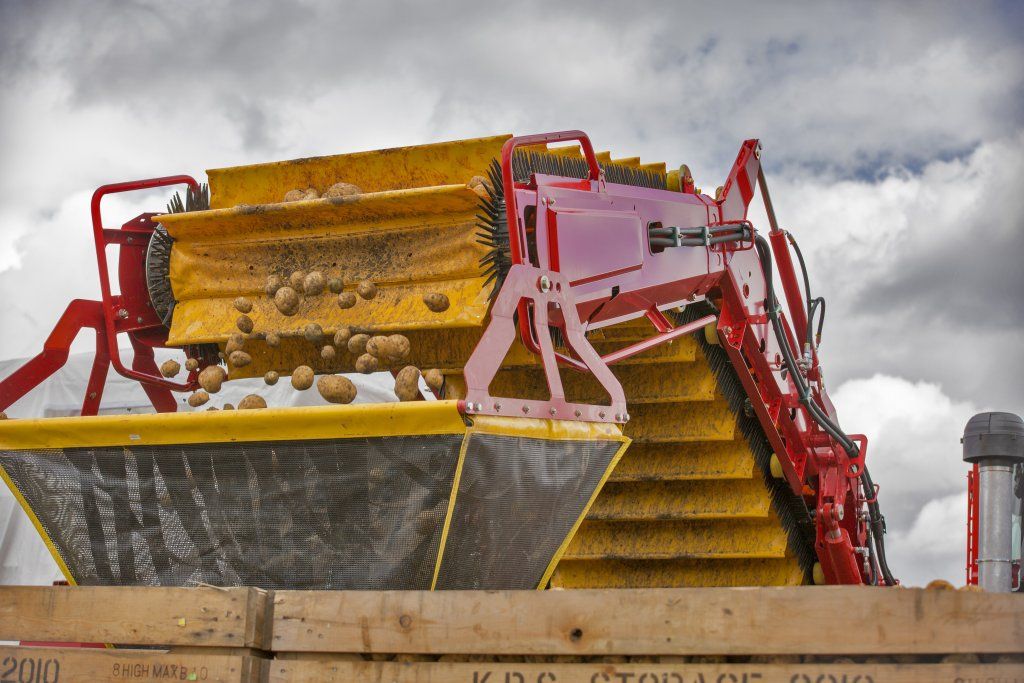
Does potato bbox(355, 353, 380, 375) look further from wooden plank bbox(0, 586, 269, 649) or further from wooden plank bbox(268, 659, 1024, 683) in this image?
wooden plank bbox(268, 659, 1024, 683)

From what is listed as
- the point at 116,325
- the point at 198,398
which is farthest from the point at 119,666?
the point at 116,325

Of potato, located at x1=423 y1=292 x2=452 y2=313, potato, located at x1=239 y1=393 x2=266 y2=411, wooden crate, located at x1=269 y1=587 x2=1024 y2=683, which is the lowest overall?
wooden crate, located at x1=269 y1=587 x2=1024 y2=683

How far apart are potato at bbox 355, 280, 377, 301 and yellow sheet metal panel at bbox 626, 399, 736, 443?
170 centimetres

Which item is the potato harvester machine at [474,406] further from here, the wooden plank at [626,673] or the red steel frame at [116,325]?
the wooden plank at [626,673]

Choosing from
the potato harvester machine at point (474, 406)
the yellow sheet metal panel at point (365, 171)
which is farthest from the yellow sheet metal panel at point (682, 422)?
the yellow sheet metal panel at point (365, 171)

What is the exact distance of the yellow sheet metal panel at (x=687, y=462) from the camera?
17.6ft

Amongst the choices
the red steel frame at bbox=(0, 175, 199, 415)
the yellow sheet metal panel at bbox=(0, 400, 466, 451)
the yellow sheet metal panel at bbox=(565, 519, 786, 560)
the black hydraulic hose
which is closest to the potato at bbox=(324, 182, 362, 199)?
the red steel frame at bbox=(0, 175, 199, 415)

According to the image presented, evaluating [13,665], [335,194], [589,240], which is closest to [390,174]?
[335,194]

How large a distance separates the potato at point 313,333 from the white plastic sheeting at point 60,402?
4.89 metres

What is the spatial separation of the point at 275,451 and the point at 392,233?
4.37 feet

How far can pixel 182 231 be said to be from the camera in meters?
4.45

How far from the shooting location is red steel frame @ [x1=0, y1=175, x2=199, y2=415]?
4.15 meters

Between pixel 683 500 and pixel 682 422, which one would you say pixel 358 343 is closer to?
pixel 682 422

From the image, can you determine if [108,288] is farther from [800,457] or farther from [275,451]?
[800,457]
